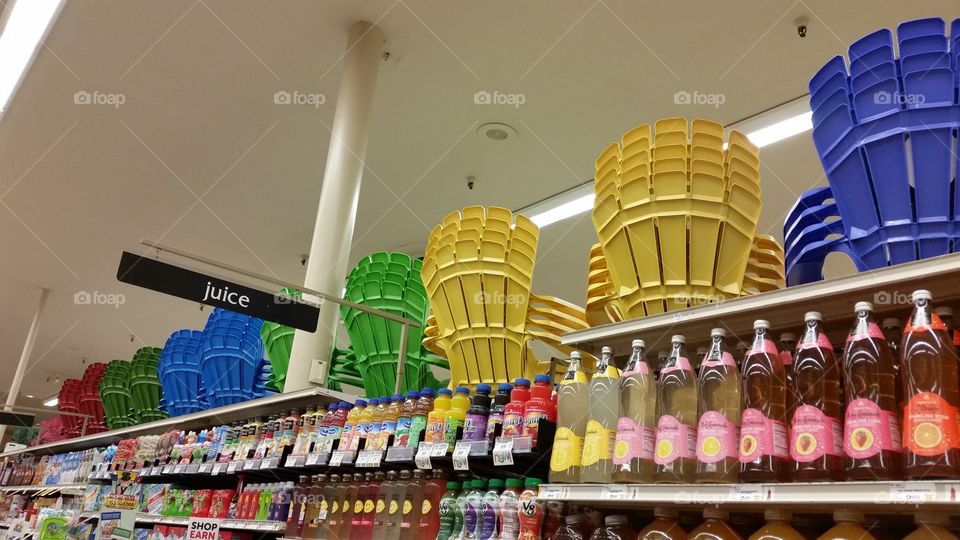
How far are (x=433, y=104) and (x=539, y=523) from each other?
14.4ft

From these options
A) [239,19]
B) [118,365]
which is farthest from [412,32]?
[118,365]

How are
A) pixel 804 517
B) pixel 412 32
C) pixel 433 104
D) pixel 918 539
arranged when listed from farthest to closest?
1. pixel 433 104
2. pixel 412 32
3. pixel 804 517
4. pixel 918 539

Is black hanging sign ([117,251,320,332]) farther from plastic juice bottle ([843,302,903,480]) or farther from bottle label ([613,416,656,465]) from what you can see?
plastic juice bottle ([843,302,903,480])

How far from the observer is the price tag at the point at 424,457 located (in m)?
2.80

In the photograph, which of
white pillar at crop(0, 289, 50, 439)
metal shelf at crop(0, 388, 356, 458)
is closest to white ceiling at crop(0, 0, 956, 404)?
white pillar at crop(0, 289, 50, 439)

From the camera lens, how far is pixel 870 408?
1759 millimetres

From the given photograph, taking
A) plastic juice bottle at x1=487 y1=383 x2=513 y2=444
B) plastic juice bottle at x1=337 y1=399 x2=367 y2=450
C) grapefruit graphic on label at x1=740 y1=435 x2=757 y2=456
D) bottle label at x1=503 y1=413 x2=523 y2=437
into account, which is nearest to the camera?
grapefruit graphic on label at x1=740 y1=435 x2=757 y2=456

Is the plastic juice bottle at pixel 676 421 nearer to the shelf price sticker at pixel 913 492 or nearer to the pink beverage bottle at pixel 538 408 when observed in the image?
the pink beverage bottle at pixel 538 408

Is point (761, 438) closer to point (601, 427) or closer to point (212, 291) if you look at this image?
point (601, 427)

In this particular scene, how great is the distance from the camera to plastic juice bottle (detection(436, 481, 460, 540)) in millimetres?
2781

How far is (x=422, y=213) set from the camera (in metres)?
8.08

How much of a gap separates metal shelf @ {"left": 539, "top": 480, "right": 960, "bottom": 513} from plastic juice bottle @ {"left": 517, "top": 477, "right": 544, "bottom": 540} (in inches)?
7.3

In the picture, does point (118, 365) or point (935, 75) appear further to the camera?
point (118, 365)

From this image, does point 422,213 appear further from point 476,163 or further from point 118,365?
point 118,365
